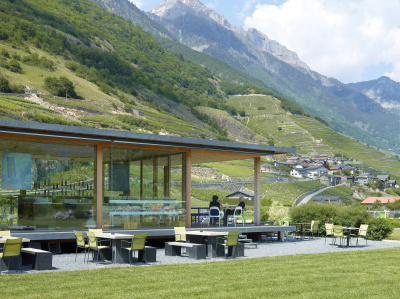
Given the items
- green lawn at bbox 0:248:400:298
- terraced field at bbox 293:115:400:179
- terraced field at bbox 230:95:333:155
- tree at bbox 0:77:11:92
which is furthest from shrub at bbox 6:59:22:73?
terraced field at bbox 293:115:400:179

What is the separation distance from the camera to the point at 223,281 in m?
7.65

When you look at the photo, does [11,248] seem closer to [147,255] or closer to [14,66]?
[147,255]

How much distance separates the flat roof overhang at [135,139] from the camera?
11.3m

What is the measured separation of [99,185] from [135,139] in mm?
1541

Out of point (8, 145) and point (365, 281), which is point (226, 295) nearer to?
point (365, 281)

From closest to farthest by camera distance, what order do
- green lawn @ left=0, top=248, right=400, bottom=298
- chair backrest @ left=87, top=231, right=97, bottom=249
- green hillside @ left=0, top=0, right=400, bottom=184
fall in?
green lawn @ left=0, top=248, right=400, bottom=298
chair backrest @ left=87, top=231, right=97, bottom=249
green hillside @ left=0, top=0, right=400, bottom=184

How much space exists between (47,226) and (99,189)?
161cm

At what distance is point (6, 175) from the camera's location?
11.9m

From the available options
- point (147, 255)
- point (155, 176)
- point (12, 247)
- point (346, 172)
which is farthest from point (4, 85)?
point (346, 172)

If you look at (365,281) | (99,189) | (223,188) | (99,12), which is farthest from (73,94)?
(365,281)

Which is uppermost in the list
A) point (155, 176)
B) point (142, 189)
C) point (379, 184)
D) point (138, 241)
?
point (155, 176)

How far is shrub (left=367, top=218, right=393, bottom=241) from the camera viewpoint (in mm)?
16500

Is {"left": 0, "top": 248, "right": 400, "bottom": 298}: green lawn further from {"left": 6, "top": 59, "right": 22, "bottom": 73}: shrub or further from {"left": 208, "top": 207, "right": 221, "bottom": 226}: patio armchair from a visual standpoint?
{"left": 6, "top": 59, "right": 22, "bottom": 73}: shrub

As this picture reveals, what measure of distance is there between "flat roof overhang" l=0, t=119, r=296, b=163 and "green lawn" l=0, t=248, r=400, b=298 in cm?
420
